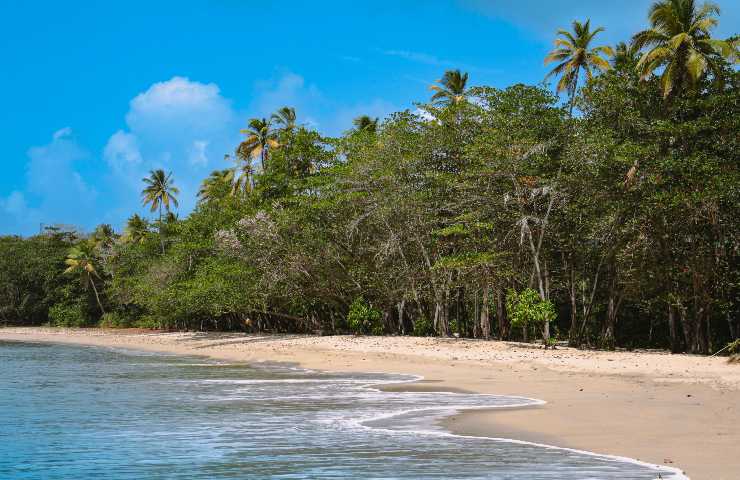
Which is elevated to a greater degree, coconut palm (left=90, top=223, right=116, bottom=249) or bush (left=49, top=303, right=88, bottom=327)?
coconut palm (left=90, top=223, right=116, bottom=249)

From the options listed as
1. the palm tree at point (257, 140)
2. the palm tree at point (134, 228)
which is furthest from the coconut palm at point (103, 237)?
the palm tree at point (257, 140)

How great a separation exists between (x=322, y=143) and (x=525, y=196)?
1400 cm

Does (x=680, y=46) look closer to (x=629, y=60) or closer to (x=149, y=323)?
(x=629, y=60)

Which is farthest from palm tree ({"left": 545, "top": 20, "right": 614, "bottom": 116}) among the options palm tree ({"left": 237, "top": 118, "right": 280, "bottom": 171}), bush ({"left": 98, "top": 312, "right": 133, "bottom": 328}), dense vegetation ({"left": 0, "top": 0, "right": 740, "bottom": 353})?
bush ({"left": 98, "top": 312, "right": 133, "bottom": 328})

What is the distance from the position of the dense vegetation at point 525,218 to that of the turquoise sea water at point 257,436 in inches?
340

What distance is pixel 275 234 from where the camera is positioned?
97.0 feet

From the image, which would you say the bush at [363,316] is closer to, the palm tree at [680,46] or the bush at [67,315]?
the palm tree at [680,46]

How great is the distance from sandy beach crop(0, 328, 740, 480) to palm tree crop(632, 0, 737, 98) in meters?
7.87

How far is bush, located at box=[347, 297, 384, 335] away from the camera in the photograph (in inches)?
1166

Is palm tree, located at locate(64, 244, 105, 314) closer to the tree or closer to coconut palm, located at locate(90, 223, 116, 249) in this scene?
coconut palm, located at locate(90, 223, 116, 249)

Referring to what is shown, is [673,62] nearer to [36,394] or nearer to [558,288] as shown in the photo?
[558,288]

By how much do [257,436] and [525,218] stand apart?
1378 centimetres

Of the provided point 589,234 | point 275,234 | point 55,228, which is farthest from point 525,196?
point 55,228

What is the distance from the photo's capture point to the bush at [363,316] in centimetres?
2961
